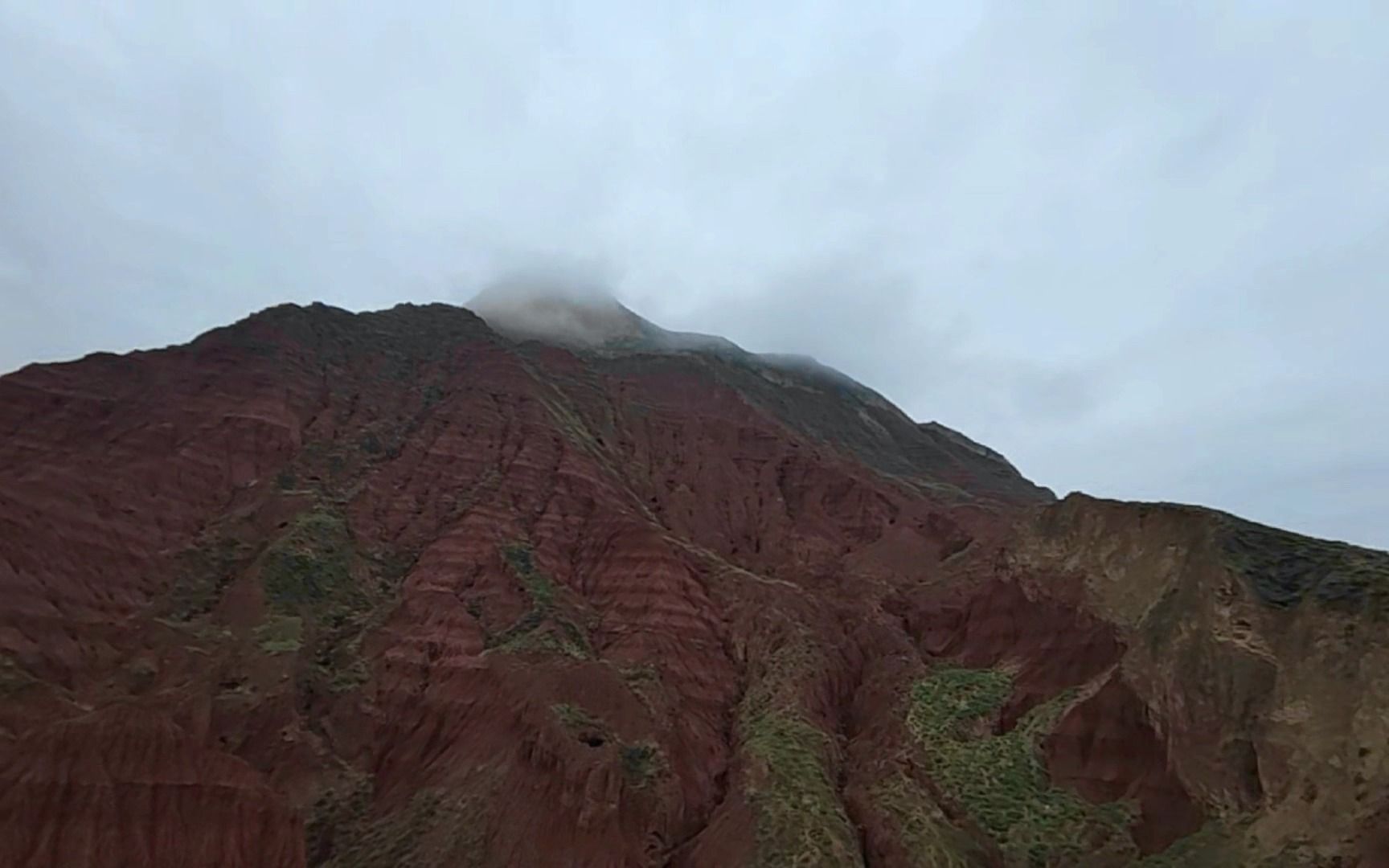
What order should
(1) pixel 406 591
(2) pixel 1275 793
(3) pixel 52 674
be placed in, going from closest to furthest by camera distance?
(2) pixel 1275 793 → (3) pixel 52 674 → (1) pixel 406 591

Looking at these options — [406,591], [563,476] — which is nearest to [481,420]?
[563,476]

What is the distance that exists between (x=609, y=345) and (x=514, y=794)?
88354mm

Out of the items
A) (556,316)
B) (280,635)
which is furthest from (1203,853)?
(556,316)

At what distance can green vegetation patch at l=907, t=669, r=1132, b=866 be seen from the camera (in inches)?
1545

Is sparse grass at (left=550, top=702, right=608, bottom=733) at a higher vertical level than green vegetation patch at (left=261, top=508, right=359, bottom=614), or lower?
lower

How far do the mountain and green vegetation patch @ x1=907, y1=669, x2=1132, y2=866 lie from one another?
197 millimetres

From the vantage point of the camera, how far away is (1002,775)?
44125 millimetres

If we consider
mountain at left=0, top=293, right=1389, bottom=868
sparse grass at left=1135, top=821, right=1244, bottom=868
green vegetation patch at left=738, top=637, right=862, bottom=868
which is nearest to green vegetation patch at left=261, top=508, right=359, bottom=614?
mountain at left=0, top=293, right=1389, bottom=868

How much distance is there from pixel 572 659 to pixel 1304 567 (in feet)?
119

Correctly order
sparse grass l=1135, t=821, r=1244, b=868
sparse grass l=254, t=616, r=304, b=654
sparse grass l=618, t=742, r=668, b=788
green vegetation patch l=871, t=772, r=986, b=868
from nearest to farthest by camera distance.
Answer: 1. sparse grass l=1135, t=821, r=1244, b=868
2. green vegetation patch l=871, t=772, r=986, b=868
3. sparse grass l=618, t=742, r=668, b=788
4. sparse grass l=254, t=616, r=304, b=654

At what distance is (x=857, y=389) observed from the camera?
137m

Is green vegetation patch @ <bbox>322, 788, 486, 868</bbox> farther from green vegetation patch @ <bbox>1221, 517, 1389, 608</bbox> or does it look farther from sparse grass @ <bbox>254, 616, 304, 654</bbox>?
green vegetation patch @ <bbox>1221, 517, 1389, 608</bbox>

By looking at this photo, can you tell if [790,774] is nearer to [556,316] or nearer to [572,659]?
[572,659]

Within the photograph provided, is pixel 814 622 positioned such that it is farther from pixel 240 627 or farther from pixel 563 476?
pixel 240 627
